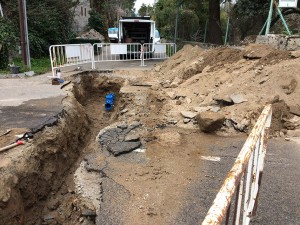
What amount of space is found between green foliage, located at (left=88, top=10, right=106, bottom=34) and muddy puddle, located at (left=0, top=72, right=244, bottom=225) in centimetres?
2140

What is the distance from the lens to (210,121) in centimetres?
561

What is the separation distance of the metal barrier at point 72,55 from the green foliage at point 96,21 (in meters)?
15.9

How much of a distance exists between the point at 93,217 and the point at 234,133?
10.8 ft

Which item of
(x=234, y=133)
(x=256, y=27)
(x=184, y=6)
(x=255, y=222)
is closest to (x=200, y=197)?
(x=255, y=222)

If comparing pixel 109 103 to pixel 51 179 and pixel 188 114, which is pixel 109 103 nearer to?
pixel 188 114

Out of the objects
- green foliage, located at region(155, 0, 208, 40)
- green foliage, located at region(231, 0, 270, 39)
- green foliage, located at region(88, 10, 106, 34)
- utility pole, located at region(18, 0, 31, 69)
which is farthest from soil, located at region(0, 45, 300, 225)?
green foliage, located at region(88, 10, 106, 34)

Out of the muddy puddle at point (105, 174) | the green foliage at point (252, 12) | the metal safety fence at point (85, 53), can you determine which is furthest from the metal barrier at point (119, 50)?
the muddy puddle at point (105, 174)

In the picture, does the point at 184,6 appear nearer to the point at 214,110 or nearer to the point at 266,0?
the point at 266,0

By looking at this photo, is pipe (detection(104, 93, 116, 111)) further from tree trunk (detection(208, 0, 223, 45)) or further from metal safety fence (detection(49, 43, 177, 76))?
tree trunk (detection(208, 0, 223, 45))

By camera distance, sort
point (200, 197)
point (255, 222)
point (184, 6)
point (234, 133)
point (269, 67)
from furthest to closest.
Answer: point (184, 6) → point (269, 67) → point (234, 133) → point (200, 197) → point (255, 222)

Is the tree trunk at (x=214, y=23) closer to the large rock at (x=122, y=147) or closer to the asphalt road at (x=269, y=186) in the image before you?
the asphalt road at (x=269, y=186)

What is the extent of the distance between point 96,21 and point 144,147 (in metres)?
23.4

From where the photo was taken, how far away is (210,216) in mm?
1162

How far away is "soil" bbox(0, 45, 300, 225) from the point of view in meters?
3.77
